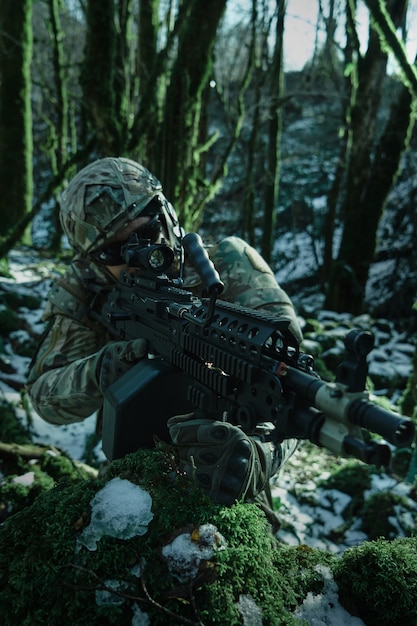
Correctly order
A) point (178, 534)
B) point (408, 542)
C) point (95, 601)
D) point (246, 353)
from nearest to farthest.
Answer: point (95, 601) < point (178, 534) < point (246, 353) < point (408, 542)

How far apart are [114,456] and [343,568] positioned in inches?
39.3

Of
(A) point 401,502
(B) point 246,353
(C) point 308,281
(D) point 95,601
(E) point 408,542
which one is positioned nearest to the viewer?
(D) point 95,601

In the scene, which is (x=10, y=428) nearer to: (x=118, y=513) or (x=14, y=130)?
(x=118, y=513)

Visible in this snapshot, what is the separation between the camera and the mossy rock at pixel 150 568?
1196 mm

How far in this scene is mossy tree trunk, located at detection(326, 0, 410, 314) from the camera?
943cm

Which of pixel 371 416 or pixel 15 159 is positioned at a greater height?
pixel 15 159

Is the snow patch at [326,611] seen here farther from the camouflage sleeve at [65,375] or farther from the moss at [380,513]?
the moss at [380,513]

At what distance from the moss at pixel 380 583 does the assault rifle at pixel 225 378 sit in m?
0.39

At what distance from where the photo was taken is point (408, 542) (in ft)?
5.32

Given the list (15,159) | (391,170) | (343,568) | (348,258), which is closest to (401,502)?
(343,568)

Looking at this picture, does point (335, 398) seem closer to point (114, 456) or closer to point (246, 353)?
point (246, 353)

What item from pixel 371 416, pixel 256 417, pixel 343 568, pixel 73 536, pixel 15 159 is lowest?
pixel 343 568

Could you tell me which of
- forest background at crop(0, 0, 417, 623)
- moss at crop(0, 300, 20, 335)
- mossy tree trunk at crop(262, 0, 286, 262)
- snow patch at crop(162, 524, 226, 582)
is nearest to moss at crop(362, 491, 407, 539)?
forest background at crop(0, 0, 417, 623)

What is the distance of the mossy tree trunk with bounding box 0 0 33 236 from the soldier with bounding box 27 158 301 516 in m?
7.55
